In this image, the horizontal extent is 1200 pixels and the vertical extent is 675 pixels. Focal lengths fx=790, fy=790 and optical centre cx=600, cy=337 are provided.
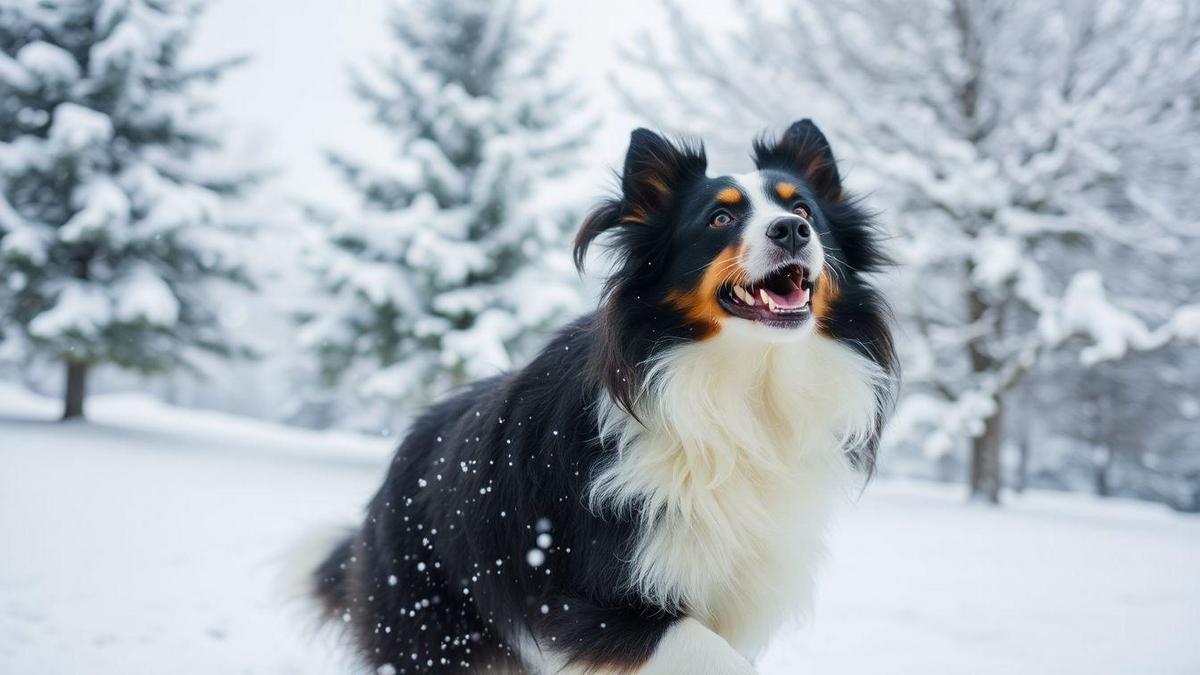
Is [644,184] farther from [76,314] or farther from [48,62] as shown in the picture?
[48,62]

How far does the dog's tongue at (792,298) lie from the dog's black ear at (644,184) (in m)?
0.57

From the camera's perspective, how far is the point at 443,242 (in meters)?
11.0

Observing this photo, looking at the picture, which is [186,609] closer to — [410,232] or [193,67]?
[410,232]

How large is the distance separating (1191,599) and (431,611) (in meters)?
5.53

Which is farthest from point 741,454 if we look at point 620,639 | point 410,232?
point 410,232

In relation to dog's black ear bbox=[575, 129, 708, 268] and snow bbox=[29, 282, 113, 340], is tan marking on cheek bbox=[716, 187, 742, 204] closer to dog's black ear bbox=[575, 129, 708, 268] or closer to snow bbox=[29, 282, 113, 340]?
dog's black ear bbox=[575, 129, 708, 268]

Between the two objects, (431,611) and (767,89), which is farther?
(767,89)

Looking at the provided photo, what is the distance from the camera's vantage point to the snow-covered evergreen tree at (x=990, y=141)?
394 inches

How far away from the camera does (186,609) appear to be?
4.47 meters

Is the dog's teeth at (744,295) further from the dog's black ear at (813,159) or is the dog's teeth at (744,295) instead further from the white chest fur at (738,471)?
the dog's black ear at (813,159)

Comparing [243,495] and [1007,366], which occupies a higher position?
[1007,366]

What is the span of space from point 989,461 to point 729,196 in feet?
32.8

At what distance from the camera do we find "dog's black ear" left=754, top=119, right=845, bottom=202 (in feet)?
11.1

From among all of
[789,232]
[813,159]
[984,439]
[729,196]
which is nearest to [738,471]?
[789,232]
